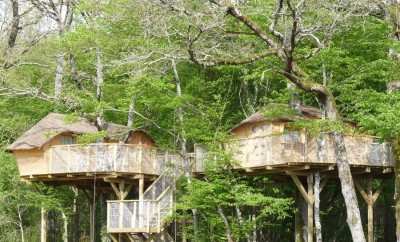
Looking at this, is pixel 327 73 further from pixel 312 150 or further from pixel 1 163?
pixel 1 163

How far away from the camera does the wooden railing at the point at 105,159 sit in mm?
23234

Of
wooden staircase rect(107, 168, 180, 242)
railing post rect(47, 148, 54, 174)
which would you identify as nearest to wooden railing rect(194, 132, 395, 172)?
wooden staircase rect(107, 168, 180, 242)

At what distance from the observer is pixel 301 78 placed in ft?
57.2

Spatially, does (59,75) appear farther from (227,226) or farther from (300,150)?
(300,150)

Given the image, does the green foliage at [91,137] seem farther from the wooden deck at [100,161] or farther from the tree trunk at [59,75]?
the tree trunk at [59,75]

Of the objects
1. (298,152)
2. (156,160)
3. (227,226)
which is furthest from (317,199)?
(156,160)

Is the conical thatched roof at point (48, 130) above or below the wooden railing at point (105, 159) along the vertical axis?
above

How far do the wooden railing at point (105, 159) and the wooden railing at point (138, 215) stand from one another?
50.9 inches

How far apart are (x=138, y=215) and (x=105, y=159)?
2.25 metres

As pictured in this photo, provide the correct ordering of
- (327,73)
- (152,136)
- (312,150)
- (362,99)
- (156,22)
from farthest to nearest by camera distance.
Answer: (152,136)
(327,73)
(312,150)
(362,99)
(156,22)

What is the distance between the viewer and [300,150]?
20016 mm

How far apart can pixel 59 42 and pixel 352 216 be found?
1191cm

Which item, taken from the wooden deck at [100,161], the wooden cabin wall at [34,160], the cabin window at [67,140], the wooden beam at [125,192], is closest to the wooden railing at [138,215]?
the wooden beam at [125,192]

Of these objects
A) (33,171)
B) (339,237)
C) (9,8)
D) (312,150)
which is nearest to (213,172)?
(312,150)
